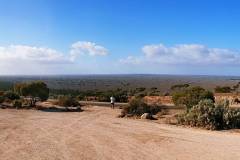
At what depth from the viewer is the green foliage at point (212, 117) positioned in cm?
2509

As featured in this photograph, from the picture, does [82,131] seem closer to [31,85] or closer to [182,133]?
[182,133]

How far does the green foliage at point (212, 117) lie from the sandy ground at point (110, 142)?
170 centimetres

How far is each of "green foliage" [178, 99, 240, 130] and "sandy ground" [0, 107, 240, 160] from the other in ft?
5.57

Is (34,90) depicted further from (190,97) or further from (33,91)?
(190,97)

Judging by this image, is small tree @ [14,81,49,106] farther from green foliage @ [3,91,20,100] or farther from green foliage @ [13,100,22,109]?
green foliage @ [3,91,20,100]

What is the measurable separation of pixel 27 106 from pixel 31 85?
2753 mm

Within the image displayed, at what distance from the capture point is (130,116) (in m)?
31.5

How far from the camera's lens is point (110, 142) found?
1905 centimetres

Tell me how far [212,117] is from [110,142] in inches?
340

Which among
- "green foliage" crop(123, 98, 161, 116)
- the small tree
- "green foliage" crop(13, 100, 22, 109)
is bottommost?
"green foliage" crop(13, 100, 22, 109)

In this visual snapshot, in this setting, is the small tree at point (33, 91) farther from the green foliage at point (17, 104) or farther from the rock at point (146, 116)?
the rock at point (146, 116)

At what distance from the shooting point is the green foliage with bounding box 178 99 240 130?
25094 mm

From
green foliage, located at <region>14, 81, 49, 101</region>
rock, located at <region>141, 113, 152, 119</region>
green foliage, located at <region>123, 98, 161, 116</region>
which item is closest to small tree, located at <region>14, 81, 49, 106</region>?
green foliage, located at <region>14, 81, 49, 101</region>

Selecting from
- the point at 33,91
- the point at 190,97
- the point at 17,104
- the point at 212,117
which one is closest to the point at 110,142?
the point at 212,117
